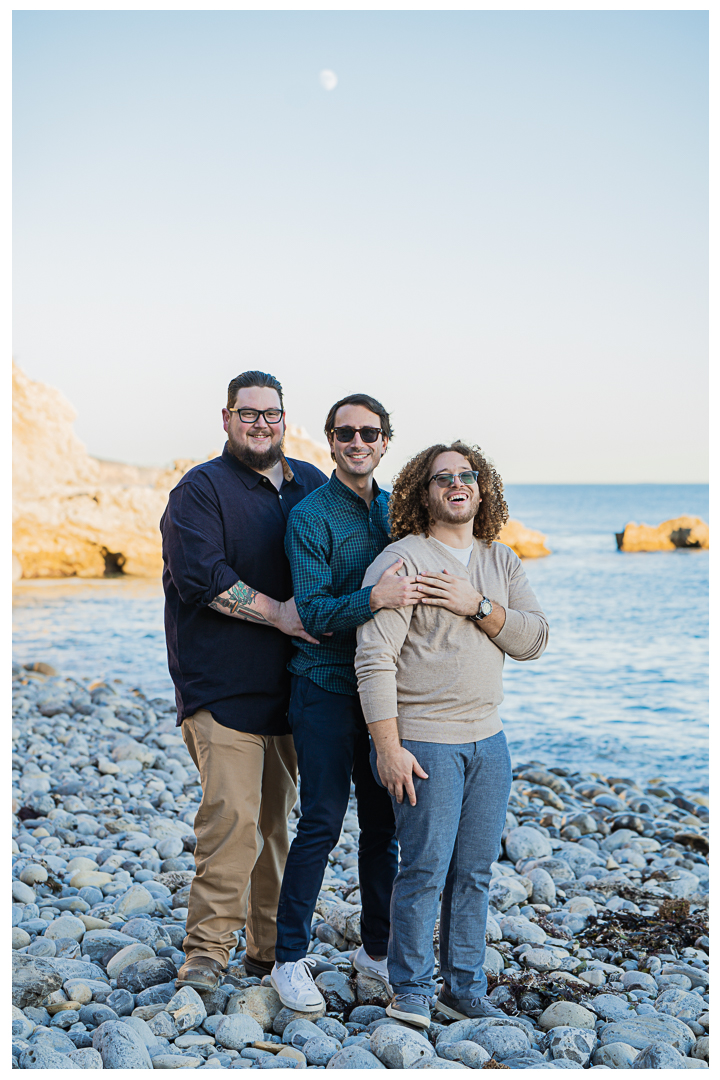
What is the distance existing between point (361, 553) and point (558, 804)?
15.4 feet

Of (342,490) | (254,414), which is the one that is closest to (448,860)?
(342,490)

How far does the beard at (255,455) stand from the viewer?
3609 mm

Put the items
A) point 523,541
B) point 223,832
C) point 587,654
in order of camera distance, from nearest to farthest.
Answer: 1. point 223,832
2. point 587,654
3. point 523,541

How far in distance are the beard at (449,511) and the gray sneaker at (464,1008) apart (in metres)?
1.78

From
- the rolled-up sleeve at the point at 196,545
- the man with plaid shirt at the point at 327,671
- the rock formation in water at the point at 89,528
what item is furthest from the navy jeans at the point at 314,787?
the rock formation in water at the point at 89,528

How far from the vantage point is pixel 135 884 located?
184 inches

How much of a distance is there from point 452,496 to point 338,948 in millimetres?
2236

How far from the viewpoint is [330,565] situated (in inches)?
134

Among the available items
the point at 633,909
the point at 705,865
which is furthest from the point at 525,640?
the point at 705,865

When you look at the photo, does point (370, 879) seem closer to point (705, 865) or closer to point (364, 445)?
point (364, 445)

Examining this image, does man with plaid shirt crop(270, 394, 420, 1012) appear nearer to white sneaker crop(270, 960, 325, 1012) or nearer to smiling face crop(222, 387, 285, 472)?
white sneaker crop(270, 960, 325, 1012)

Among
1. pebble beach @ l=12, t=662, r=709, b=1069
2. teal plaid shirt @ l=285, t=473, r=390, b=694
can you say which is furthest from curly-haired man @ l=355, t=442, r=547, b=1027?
pebble beach @ l=12, t=662, r=709, b=1069

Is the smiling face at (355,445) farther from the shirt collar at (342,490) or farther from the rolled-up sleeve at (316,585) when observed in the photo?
the rolled-up sleeve at (316,585)

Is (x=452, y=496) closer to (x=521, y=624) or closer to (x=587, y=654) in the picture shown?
(x=521, y=624)
